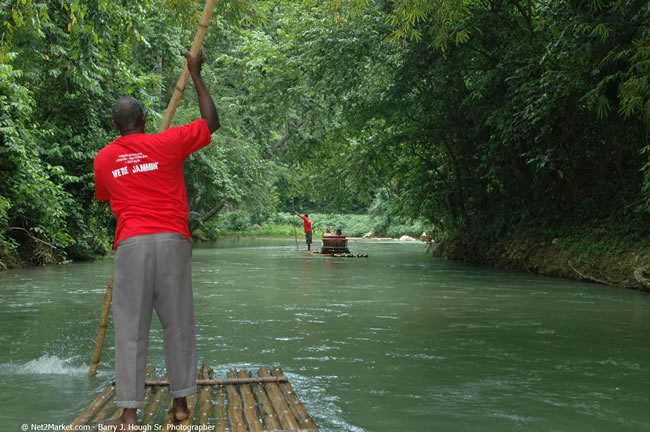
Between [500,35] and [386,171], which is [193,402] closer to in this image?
[500,35]

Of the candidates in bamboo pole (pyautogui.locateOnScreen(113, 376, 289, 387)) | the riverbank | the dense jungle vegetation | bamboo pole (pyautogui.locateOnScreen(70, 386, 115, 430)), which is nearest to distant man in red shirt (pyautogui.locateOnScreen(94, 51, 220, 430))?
bamboo pole (pyautogui.locateOnScreen(70, 386, 115, 430))

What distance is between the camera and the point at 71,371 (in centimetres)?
541

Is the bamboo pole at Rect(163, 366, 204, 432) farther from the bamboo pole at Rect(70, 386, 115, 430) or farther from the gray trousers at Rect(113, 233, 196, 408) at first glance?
the bamboo pole at Rect(70, 386, 115, 430)

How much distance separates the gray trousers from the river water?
39.6 inches

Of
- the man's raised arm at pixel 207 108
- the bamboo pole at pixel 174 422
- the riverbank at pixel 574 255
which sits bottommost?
the bamboo pole at pixel 174 422

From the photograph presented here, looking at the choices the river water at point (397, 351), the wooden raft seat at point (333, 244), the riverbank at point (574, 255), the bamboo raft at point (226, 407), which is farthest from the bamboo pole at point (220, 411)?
the wooden raft seat at point (333, 244)

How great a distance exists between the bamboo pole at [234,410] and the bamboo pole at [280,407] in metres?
0.21

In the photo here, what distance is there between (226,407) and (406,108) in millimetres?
14771

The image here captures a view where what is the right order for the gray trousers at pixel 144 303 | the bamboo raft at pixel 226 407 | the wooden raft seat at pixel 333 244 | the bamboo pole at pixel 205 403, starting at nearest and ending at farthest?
the gray trousers at pixel 144 303 → the bamboo raft at pixel 226 407 → the bamboo pole at pixel 205 403 → the wooden raft seat at pixel 333 244

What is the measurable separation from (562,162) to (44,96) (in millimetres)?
13187

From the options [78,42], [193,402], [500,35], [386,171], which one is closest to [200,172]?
[386,171]

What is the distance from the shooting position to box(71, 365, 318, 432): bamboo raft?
11.4 feet

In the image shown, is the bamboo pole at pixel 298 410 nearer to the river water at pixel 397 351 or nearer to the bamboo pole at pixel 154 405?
the river water at pixel 397 351

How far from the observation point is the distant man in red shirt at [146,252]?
11.1ft
